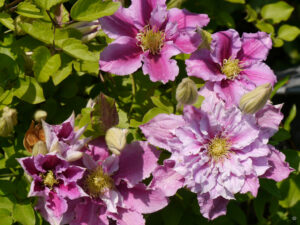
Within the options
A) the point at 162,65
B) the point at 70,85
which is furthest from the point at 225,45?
the point at 70,85

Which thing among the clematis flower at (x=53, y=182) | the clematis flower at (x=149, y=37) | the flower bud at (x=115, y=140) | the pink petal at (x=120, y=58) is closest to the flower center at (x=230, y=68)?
the clematis flower at (x=149, y=37)

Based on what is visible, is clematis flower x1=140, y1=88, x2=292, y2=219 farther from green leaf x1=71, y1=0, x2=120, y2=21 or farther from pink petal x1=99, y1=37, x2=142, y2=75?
green leaf x1=71, y1=0, x2=120, y2=21

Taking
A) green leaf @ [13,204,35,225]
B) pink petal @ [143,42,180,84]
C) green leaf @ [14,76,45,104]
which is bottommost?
green leaf @ [13,204,35,225]

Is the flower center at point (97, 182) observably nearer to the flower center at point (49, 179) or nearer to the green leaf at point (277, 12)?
the flower center at point (49, 179)

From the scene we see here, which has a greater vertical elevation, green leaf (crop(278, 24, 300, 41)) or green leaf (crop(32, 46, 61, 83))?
green leaf (crop(32, 46, 61, 83))

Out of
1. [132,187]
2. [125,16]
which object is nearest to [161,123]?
[132,187]

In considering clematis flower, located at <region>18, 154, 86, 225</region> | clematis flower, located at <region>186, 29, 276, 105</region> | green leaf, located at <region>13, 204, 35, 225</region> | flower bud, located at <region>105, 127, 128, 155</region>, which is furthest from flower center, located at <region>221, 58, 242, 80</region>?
green leaf, located at <region>13, 204, 35, 225</region>

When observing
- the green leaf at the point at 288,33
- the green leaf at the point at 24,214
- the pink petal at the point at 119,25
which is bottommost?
the green leaf at the point at 24,214
